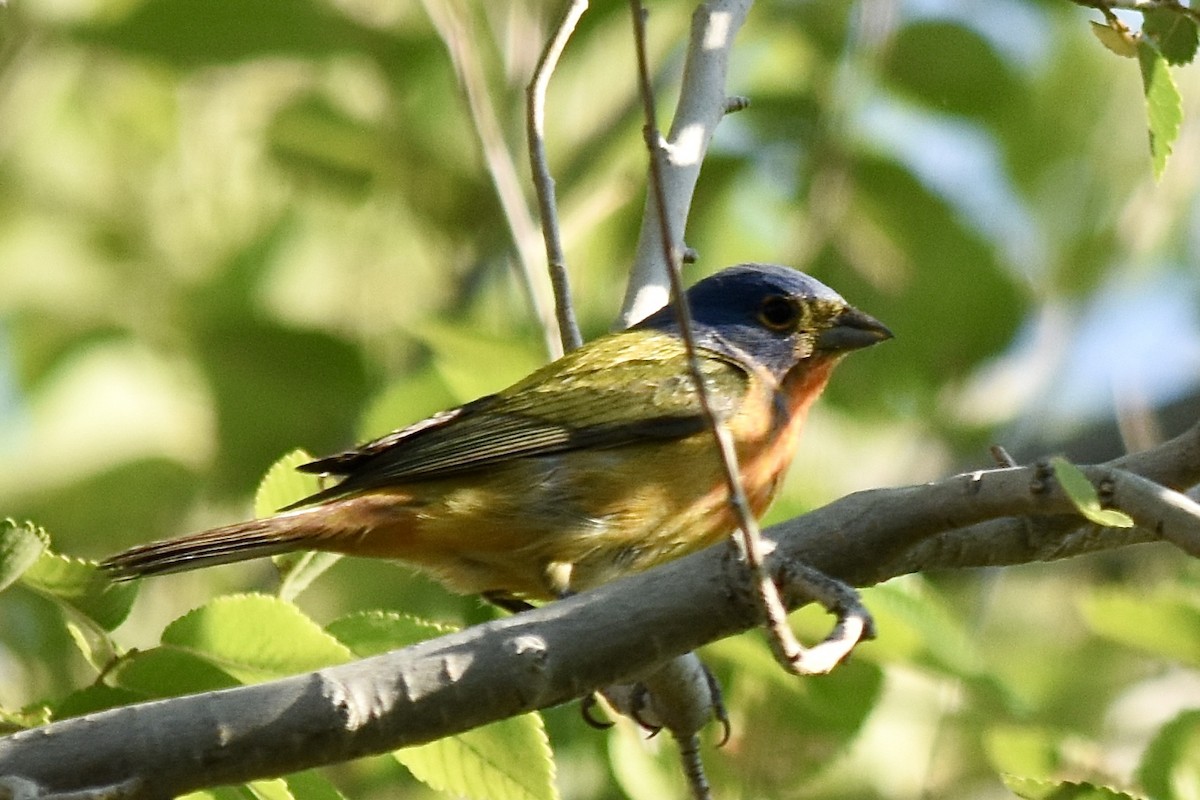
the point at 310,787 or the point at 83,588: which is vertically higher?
the point at 83,588

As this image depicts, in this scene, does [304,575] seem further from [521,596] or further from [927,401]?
[927,401]

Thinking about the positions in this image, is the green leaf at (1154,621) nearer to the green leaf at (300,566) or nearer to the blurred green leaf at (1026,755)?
the blurred green leaf at (1026,755)

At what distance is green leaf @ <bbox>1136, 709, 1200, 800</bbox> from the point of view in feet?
13.5

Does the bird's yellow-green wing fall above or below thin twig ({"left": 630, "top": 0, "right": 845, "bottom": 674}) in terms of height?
above

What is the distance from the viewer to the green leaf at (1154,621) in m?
4.43

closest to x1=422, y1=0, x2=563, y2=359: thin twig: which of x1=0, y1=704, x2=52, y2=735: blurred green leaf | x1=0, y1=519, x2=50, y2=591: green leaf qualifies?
x1=0, y1=704, x2=52, y2=735: blurred green leaf

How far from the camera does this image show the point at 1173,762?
4.16 meters

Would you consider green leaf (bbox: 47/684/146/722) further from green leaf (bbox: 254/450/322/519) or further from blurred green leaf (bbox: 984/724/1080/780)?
blurred green leaf (bbox: 984/724/1080/780)

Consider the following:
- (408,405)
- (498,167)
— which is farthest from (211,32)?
(408,405)

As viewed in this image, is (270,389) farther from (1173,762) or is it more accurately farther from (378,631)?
(1173,762)

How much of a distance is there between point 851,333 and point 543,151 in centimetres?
162

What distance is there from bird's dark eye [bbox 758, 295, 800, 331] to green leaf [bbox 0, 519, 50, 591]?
10.5ft

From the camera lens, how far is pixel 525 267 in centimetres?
504

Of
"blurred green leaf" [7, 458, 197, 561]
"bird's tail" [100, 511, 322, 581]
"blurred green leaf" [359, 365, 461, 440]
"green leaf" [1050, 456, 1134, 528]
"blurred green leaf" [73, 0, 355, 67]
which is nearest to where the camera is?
"green leaf" [1050, 456, 1134, 528]
